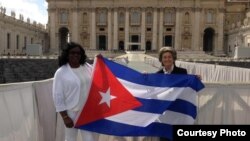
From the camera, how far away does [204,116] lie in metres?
6.48

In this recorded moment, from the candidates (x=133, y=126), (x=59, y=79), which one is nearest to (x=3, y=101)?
(x=59, y=79)

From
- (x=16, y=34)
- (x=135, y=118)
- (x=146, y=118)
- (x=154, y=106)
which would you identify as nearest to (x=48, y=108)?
(x=135, y=118)

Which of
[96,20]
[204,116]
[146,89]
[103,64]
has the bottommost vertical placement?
[204,116]

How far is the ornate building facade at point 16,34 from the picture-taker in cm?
6204

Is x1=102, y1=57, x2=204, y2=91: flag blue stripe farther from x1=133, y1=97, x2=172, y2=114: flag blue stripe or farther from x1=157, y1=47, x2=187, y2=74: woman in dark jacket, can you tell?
x1=133, y1=97, x2=172, y2=114: flag blue stripe

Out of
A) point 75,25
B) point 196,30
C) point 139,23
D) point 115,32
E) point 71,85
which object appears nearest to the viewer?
point 71,85

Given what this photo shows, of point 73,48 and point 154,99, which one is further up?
point 73,48

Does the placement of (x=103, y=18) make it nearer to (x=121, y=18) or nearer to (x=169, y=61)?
(x=121, y=18)

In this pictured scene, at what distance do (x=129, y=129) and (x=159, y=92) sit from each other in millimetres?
676

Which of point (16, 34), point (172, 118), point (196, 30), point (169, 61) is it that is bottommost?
point (172, 118)

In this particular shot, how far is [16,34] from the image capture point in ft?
229

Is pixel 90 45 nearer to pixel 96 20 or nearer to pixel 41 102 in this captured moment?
pixel 96 20

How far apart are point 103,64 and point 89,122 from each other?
0.83 meters

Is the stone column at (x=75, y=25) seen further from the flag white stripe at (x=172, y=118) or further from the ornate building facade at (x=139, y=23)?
the flag white stripe at (x=172, y=118)
